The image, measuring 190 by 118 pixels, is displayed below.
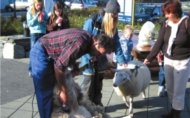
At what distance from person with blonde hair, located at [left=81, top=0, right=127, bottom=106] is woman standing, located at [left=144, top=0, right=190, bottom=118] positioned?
784 millimetres

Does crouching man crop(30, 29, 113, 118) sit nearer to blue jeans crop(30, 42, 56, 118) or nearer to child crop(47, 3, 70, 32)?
blue jeans crop(30, 42, 56, 118)

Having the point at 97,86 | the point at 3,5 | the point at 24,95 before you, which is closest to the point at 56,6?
the point at 24,95

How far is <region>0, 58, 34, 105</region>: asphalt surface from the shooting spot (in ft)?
20.0

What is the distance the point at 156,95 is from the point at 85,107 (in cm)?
326

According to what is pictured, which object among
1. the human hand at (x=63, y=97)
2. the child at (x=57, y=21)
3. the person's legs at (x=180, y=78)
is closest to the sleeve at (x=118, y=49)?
the person's legs at (x=180, y=78)

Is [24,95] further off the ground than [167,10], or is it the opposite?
[167,10]

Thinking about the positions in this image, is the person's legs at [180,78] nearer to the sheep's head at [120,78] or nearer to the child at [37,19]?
the sheep's head at [120,78]

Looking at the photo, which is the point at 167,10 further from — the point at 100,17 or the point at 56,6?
the point at 56,6

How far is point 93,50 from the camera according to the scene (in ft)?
10.4

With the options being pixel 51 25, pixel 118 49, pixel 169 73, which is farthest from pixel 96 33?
pixel 51 25

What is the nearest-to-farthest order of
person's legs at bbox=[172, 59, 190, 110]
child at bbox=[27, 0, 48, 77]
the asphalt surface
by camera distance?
person's legs at bbox=[172, 59, 190, 110]
the asphalt surface
child at bbox=[27, 0, 48, 77]

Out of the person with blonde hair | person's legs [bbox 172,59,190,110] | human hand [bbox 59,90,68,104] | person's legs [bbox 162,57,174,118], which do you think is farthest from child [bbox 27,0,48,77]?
human hand [bbox 59,90,68,104]

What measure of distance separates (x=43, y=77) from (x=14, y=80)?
3.91 meters

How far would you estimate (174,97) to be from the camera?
506 centimetres
